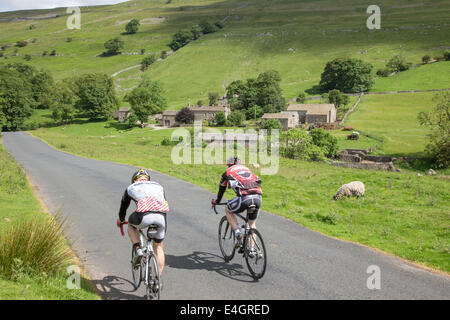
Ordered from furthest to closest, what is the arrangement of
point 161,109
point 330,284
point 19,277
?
point 161,109
point 330,284
point 19,277

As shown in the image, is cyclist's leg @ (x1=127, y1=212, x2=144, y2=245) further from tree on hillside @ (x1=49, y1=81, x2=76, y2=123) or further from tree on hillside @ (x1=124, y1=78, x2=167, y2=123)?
tree on hillside @ (x1=49, y1=81, x2=76, y2=123)

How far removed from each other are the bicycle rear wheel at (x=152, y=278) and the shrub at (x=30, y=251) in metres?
2.39

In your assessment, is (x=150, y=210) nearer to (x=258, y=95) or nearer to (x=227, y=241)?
(x=227, y=241)

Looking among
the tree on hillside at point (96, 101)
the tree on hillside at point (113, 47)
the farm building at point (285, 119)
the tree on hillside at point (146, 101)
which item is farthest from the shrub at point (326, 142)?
the tree on hillside at point (113, 47)

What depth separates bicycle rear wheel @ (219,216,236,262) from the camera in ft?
30.6

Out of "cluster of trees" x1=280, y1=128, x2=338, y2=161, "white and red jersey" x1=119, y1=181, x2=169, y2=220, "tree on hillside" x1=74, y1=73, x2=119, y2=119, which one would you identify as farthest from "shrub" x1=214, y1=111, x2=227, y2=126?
"white and red jersey" x1=119, y1=181, x2=169, y2=220

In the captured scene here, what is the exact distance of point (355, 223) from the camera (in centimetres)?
1395

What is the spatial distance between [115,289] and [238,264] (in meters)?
3.29

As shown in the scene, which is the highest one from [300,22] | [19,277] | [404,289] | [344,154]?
[300,22]

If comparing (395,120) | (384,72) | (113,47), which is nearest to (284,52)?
(384,72)

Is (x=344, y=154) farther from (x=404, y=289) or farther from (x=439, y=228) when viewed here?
(x=404, y=289)

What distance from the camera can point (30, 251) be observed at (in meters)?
7.41

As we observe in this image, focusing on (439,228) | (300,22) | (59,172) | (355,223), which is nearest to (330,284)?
(355,223)

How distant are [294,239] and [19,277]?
8.06 m
